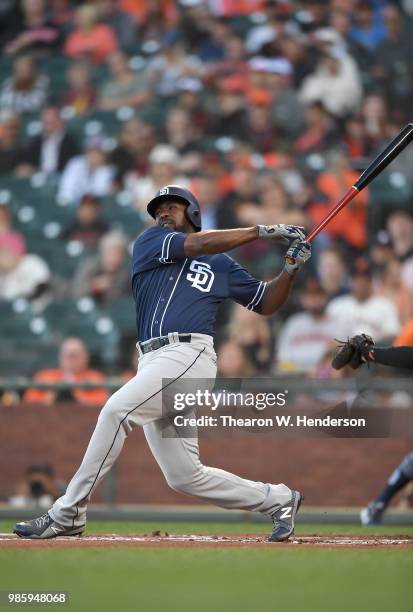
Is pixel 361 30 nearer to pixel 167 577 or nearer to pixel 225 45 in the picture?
pixel 225 45

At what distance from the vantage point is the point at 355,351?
604 cm

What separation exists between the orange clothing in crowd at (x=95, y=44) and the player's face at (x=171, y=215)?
26.5ft

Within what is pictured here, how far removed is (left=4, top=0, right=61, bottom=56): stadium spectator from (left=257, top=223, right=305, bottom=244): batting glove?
9122mm

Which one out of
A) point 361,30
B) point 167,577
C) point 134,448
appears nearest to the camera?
point 167,577

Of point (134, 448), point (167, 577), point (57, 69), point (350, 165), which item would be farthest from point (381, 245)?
point (167, 577)

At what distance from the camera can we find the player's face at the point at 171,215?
5.94 meters

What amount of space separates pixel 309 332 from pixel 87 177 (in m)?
3.53

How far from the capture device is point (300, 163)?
11664mm

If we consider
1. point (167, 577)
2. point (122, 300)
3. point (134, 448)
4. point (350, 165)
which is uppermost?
point (350, 165)

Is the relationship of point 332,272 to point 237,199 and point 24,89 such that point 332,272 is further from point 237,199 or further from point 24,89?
A: point 24,89

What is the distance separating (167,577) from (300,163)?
7745 mm

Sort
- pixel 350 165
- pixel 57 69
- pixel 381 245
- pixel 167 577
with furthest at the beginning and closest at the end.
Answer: pixel 57 69 → pixel 350 165 → pixel 381 245 → pixel 167 577
